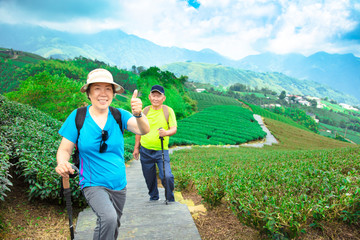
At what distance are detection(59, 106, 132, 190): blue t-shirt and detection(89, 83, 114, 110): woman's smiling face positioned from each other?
14 centimetres

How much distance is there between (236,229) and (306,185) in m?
1.09

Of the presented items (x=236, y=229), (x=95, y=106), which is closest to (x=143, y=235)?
(x=236, y=229)

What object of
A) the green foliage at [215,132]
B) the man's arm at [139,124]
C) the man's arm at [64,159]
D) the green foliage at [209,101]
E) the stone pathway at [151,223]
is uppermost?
the man's arm at [139,124]

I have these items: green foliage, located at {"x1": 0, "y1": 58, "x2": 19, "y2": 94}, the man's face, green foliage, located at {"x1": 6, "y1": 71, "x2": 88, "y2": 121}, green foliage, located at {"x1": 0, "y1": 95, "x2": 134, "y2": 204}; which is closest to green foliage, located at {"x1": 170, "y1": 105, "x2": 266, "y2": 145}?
green foliage, located at {"x1": 6, "y1": 71, "x2": 88, "y2": 121}

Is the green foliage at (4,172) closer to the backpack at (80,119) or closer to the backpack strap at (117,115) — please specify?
the backpack at (80,119)

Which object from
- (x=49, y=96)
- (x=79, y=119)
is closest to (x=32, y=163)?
(x=79, y=119)

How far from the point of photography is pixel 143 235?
272cm

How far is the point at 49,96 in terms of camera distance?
78.8 ft

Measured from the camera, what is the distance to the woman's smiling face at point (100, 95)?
2.42 meters

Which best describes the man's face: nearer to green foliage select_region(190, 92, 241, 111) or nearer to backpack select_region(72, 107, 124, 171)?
backpack select_region(72, 107, 124, 171)

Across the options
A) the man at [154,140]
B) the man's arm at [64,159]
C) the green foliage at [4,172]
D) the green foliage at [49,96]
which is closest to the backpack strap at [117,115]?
the man's arm at [64,159]

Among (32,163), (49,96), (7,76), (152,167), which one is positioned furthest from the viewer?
(7,76)

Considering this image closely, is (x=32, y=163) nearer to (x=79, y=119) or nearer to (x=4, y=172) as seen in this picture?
(x=4, y=172)

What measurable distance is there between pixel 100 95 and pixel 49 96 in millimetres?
25201
